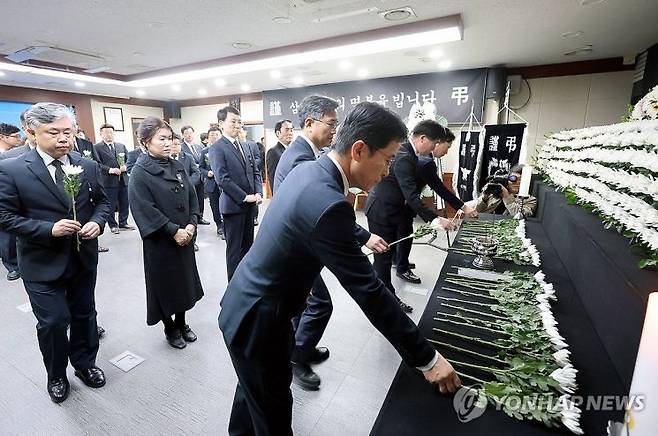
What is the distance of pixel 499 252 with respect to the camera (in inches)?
77.3

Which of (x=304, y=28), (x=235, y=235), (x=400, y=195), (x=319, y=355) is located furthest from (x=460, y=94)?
(x=319, y=355)

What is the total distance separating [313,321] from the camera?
1.83 meters

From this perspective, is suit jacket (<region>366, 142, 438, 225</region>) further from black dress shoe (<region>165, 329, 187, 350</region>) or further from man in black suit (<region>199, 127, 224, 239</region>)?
man in black suit (<region>199, 127, 224, 239</region>)

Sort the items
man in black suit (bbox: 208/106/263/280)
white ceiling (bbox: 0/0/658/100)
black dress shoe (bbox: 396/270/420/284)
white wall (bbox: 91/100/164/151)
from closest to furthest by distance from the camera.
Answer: man in black suit (bbox: 208/106/263/280) < white ceiling (bbox: 0/0/658/100) < black dress shoe (bbox: 396/270/420/284) < white wall (bbox: 91/100/164/151)

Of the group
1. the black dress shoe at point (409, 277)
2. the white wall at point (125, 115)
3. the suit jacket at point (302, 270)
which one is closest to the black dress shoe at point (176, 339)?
the suit jacket at point (302, 270)

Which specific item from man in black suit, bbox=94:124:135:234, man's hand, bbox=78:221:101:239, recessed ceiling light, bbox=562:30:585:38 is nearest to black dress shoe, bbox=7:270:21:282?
man in black suit, bbox=94:124:135:234

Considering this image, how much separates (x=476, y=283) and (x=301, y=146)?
1180mm

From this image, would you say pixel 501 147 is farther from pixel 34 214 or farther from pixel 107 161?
pixel 107 161

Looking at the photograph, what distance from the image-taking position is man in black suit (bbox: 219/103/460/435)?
846 mm

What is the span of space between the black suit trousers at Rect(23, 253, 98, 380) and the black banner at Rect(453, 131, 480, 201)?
16.8 feet

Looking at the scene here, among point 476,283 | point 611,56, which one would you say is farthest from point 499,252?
point 611,56

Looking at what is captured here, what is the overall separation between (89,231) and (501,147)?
511cm

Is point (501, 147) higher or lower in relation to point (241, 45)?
lower

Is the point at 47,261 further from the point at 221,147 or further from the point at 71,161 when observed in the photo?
the point at 221,147
